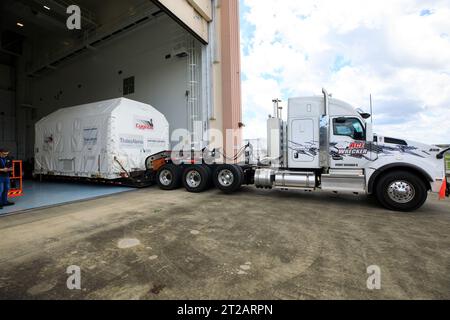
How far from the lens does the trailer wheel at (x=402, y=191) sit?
18.2ft

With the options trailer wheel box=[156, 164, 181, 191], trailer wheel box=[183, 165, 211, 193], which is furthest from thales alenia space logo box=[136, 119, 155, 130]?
trailer wheel box=[183, 165, 211, 193]

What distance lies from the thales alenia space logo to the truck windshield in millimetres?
7691

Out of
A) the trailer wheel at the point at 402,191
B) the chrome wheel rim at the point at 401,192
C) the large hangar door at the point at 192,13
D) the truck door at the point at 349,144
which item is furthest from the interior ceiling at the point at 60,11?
the chrome wheel rim at the point at 401,192

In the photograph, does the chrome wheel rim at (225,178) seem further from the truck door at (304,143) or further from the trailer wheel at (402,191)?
the trailer wheel at (402,191)

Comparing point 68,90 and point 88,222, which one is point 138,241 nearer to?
point 88,222

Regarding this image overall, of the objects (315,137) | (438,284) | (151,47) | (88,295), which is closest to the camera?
(88,295)

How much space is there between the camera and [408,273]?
2.74 meters

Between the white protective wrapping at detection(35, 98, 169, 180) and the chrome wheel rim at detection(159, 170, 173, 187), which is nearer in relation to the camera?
the white protective wrapping at detection(35, 98, 169, 180)

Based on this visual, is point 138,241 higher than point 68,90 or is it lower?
lower

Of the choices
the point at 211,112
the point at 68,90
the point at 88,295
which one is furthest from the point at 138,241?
the point at 68,90

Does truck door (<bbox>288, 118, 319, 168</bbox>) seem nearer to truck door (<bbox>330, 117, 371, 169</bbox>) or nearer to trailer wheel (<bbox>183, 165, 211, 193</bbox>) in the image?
truck door (<bbox>330, 117, 371, 169</bbox>)

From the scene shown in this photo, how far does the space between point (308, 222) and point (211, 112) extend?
26.5 feet

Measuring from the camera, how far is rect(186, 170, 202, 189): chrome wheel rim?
852 cm

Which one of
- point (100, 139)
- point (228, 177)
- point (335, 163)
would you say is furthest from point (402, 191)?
point (100, 139)
